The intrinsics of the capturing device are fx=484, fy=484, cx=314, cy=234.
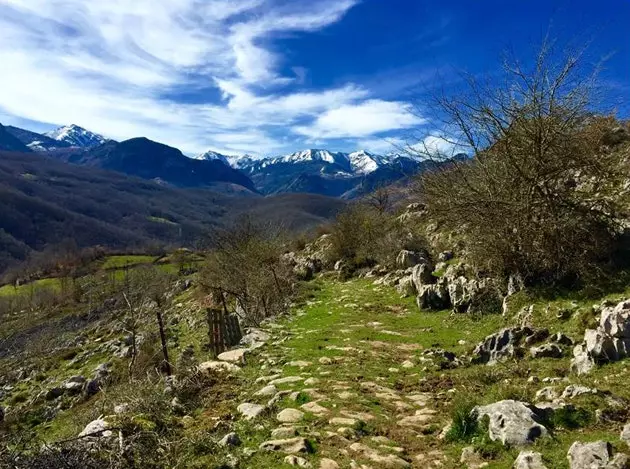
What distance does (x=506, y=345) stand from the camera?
11195 millimetres

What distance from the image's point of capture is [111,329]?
55.6 m

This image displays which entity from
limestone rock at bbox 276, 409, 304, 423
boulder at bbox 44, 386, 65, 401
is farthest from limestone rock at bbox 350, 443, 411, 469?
boulder at bbox 44, 386, 65, 401

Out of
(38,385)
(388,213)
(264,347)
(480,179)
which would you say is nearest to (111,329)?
(38,385)

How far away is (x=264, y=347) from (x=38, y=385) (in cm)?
3162

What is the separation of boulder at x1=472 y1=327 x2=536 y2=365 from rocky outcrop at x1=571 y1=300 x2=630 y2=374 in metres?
1.89

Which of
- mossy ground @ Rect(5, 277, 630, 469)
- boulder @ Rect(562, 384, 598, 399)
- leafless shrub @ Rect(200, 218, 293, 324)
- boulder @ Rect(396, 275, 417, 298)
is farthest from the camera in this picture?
leafless shrub @ Rect(200, 218, 293, 324)

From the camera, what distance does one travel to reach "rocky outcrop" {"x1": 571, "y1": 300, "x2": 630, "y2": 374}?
28.2ft

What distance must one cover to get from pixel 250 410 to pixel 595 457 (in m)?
5.79

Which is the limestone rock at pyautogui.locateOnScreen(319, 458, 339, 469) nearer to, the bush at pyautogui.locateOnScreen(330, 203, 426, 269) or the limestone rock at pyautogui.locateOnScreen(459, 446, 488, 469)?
the limestone rock at pyautogui.locateOnScreen(459, 446, 488, 469)

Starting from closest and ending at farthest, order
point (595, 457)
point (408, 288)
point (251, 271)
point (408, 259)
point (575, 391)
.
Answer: point (595, 457)
point (575, 391)
point (408, 288)
point (408, 259)
point (251, 271)

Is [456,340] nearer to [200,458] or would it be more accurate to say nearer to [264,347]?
[264,347]

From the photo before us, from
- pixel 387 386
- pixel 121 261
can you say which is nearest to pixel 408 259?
pixel 387 386

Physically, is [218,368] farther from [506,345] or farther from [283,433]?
[506,345]

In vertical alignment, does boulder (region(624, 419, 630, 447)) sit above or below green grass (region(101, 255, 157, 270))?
above
